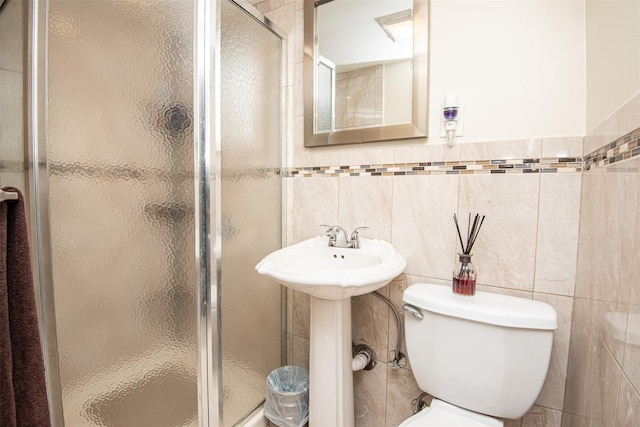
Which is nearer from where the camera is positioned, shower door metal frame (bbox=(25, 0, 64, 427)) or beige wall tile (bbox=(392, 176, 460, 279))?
shower door metal frame (bbox=(25, 0, 64, 427))

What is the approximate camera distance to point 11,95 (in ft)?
2.84

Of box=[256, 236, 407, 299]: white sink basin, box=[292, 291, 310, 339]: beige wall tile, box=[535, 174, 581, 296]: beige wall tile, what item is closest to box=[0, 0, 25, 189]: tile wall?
box=[256, 236, 407, 299]: white sink basin

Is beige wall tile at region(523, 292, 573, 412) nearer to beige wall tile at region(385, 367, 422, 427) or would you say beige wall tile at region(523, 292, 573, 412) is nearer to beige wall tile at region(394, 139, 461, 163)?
beige wall tile at region(385, 367, 422, 427)

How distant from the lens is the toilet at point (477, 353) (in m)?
0.86

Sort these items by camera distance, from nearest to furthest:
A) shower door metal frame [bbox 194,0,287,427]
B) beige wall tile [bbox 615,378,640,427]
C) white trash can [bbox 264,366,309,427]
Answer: beige wall tile [bbox 615,378,640,427]
shower door metal frame [bbox 194,0,287,427]
white trash can [bbox 264,366,309,427]

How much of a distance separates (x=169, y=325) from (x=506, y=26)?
5.14ft

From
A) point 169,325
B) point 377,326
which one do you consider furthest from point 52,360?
point 377,326

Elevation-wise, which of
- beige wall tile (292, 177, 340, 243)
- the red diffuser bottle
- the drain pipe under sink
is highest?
beige wall tile (292, 177, 340, 243)

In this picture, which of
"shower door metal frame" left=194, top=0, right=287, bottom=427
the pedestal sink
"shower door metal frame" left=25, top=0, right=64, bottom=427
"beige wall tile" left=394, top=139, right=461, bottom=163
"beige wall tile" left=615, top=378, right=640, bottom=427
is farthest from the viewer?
"beige wall tile" left=394, top=139, right=461, bottom=163

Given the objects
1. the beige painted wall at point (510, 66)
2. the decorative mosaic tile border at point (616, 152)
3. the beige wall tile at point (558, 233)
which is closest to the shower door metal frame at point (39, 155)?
the beige painted wall at point (510, 66)

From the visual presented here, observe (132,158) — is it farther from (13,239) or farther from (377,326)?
(377,326)

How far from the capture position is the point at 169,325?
1057mm

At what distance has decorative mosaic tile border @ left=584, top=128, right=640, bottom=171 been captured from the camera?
0.57m

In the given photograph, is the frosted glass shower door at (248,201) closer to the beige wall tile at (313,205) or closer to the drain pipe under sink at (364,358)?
the beige wall tile at (313,205)
